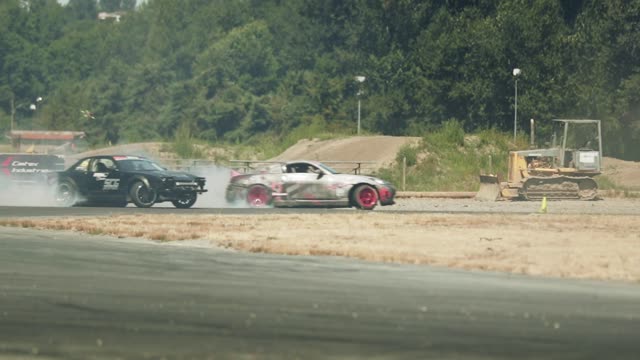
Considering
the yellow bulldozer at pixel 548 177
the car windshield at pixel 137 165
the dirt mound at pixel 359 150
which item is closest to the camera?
the car windshield at pixel 137 165

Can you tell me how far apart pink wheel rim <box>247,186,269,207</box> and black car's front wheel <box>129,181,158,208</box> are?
10.1ft

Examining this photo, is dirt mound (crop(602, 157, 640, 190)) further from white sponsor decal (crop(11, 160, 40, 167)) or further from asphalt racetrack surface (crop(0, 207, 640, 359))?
asphalt racetrack surface (crop(0, 207, 640, 359))

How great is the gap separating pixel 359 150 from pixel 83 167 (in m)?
36.1

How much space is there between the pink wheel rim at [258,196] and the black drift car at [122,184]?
5.23 feet

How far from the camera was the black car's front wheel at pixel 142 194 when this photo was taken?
39.9 meters

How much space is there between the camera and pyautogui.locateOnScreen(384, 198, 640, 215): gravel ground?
40688 millimetres

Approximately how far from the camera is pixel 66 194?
4106cm

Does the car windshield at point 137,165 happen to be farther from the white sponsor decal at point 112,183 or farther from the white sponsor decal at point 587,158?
the white sponsor decal at point 587,158

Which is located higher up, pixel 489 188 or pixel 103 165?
pixel 103 165

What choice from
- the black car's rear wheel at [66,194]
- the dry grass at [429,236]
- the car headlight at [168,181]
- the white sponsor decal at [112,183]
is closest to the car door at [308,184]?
the dry grass at [429,236]

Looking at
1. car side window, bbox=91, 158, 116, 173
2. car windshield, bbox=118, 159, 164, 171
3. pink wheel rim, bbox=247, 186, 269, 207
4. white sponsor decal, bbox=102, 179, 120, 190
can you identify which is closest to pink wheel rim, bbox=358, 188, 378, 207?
pink wheel rim, bbox=247, 186, 269, 207

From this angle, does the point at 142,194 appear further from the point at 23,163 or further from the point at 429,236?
the point at 429,236

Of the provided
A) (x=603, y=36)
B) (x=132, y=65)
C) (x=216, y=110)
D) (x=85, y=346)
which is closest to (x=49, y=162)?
(x=85, y=346)

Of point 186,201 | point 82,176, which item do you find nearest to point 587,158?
point 186,201
